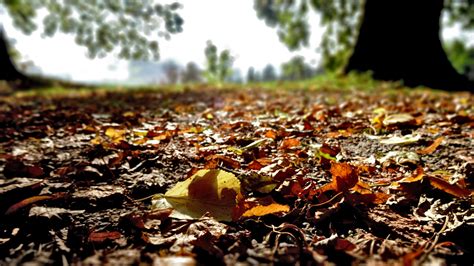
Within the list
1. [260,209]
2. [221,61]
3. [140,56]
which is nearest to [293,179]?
[260,209]

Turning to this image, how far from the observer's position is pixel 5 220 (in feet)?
3.02

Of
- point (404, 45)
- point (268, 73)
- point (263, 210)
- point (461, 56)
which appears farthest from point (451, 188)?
point (268, 73)

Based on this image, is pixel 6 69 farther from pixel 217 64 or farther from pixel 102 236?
pixel 217 64

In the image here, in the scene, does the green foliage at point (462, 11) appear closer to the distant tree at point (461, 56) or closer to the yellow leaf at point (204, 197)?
the yellow leaf at point (204, 197)

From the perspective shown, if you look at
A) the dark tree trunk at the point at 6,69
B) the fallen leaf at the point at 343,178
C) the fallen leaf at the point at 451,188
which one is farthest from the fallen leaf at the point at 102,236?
the dark tree trunk at the point at 6,69

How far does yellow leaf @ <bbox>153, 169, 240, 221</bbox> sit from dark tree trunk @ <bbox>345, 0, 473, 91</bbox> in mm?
6685

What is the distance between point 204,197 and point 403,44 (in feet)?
25.5

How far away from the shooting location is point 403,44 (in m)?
7.45

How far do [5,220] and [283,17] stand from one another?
38.8 ft

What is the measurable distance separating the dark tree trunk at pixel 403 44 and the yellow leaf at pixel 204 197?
21.9 feet

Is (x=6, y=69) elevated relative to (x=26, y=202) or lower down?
elevated

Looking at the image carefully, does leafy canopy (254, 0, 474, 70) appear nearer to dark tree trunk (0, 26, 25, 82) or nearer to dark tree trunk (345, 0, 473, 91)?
dark tree trunk (345, 0, 473, 91)

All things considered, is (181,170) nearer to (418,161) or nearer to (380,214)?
(380,214)

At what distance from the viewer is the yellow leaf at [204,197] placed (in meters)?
0.92
